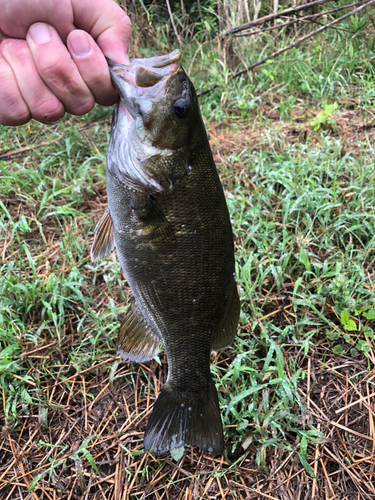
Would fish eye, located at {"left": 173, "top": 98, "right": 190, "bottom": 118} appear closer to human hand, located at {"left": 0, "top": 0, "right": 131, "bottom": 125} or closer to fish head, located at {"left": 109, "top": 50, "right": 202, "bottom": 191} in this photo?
fish head, located at {"left": 109, "top": 50, "right": 202, "bottom": 191}

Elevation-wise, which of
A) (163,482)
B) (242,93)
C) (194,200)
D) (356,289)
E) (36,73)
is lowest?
(163,482)

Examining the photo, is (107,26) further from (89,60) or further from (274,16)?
(274,16)

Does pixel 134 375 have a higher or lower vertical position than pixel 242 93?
lower

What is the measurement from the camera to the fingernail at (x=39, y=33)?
3.64 feet

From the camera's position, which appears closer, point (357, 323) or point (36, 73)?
point (36, 73)

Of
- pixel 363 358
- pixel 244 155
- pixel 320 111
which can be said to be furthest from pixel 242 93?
pixel 363 358

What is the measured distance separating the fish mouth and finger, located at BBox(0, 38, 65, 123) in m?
0.24

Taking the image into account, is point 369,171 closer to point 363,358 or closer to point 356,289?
point 356,289

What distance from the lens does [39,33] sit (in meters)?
1.12

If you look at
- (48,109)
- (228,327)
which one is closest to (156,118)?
(48,109)

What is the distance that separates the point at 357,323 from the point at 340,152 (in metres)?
1.78

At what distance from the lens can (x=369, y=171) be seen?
8.94ft

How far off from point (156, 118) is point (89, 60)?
0.95 feet

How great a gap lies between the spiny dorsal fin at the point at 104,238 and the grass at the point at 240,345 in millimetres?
845
